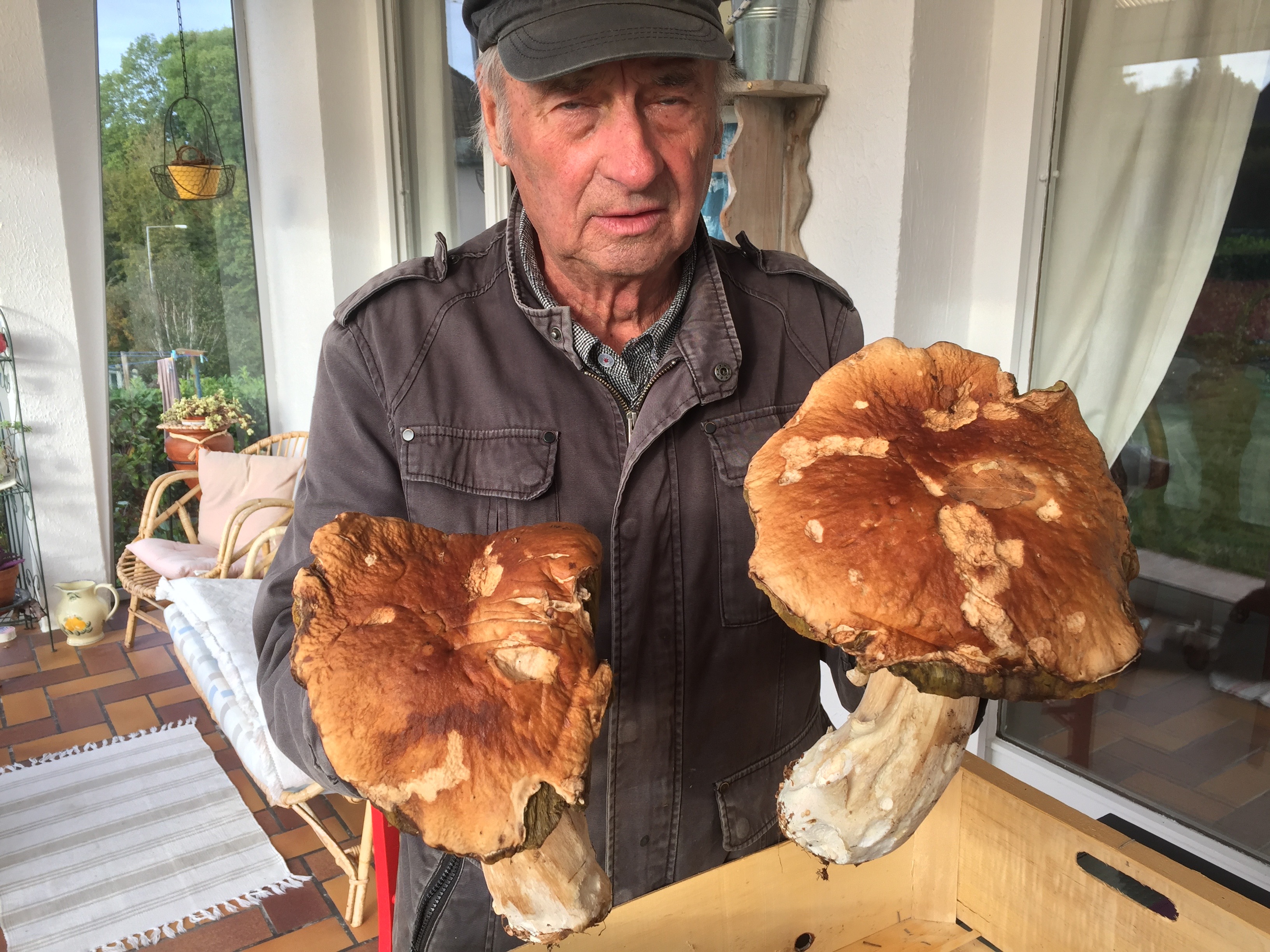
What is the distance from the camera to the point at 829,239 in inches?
99.8

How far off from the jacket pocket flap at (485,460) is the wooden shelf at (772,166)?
1.43 meters

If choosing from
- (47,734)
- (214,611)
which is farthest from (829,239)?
(47,734)

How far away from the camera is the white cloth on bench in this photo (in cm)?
253

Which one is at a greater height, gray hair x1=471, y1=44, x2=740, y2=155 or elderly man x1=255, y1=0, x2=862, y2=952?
gray hair x1=471, y1=44, x2=740, y2=155

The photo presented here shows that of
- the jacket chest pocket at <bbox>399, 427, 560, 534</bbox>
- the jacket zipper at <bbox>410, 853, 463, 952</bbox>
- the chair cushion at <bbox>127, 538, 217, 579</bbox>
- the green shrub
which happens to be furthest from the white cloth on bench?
the green shrub

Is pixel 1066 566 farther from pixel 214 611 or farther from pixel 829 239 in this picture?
pixel 214 611

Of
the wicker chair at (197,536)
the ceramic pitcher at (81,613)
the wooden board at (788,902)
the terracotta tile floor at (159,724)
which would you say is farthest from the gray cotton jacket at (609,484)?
the ceramic pitcher at (81,613)

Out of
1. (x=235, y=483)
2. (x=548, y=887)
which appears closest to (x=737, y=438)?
(x=548, y=887)

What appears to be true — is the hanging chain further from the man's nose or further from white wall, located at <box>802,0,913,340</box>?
the man's nose

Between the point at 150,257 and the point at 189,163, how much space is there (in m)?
0.61

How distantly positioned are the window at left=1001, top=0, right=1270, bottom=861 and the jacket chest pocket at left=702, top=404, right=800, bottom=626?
1324mm

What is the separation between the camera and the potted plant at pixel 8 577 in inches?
181

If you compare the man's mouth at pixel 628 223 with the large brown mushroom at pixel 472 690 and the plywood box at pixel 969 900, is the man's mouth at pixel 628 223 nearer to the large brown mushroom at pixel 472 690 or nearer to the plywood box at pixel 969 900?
the large brown mushroom at pixel 472 690

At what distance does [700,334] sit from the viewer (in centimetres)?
125
